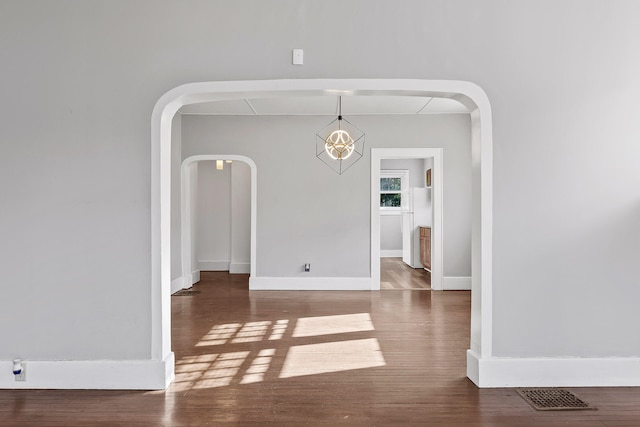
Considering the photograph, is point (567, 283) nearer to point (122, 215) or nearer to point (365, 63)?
point (365, 63)

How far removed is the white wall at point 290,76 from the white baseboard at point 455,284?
3.61 metres

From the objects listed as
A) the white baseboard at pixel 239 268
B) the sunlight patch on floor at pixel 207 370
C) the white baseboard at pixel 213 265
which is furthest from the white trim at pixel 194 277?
the sunlight patch on floor at pixel 207 370

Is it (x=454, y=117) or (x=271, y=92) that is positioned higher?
(x=454, y=117)

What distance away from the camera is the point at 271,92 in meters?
2.99

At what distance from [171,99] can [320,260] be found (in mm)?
4035

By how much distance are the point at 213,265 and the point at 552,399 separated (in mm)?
7283

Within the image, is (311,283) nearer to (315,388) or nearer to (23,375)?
(315,388)

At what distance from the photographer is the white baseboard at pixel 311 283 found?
6508 millimetres

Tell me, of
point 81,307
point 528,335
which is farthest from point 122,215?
point 528,335

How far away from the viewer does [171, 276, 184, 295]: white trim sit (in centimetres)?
632

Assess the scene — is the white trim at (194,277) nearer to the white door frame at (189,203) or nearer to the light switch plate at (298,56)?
the white door frame at (189,203)

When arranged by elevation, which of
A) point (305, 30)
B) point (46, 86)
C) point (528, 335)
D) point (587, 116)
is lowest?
point (528, 335)

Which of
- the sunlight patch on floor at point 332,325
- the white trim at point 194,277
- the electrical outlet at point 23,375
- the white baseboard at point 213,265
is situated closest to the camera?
the electrical outlet at point 23,375

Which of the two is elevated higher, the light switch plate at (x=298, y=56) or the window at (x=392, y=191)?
the light switch plate at (x=298, y=56)
